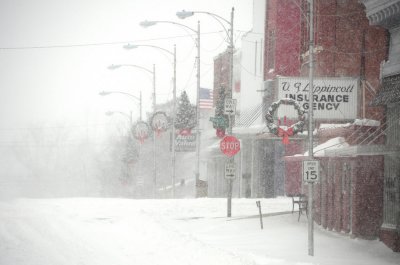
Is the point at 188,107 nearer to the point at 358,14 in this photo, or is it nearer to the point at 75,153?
the point at 358,14

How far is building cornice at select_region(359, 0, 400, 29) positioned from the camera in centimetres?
1535

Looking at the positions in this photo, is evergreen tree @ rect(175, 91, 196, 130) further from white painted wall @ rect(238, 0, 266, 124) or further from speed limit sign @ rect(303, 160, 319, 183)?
speed limit sign @ rect(303, 160, 319, 183)

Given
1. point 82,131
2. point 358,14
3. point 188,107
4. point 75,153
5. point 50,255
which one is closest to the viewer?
point 50,255

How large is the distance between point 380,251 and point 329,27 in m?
14.0

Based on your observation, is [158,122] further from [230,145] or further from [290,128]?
[290,128]

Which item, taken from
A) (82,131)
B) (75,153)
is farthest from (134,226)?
(82,131)

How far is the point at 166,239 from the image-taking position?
16.1m

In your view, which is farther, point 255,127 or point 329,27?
point 255,127

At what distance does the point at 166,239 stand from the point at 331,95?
369 inches

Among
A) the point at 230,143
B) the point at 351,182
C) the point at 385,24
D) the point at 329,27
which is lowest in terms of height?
the point at 351,182

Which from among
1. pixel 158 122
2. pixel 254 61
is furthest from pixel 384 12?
pixel 158 122

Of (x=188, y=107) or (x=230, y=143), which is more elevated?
(x=188, y=107)

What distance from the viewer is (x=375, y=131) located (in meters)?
16.3

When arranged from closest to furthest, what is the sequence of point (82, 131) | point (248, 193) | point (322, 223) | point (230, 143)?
point (322, 223), point (230, 143), point (248, 193), point (82, 131)
